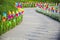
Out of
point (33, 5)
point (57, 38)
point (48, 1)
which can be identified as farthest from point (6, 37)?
point (48, 1)

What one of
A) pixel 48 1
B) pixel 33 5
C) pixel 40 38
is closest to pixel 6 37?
pixel 40 38

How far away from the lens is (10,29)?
45.3 ft

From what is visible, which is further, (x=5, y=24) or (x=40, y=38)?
(x=5, y=24)

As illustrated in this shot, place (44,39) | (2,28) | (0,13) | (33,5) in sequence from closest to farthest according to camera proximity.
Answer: (44,39) → (2,28) → (0,13) → (33,5)

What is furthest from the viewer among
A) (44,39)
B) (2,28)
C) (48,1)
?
(48,1)

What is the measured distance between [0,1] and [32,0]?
3480 centimetres

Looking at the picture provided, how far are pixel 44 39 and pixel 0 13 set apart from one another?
354 centimetres

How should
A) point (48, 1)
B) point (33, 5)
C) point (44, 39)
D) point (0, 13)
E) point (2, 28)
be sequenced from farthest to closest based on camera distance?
1. point (48, 1)
2. point (33, 5)
3. point (0, 13)
4. point (2, 28)
5. point (44, 39)

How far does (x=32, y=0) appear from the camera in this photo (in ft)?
167

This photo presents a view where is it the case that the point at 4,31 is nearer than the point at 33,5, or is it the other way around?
the point at 4,31

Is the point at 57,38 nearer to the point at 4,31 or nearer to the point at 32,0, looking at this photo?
the point at 4,31

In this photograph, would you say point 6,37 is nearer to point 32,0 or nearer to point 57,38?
point 57,38

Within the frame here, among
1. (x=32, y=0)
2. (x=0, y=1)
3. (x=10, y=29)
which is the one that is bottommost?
(x=32, y=0)

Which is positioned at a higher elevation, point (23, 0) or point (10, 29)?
point (10, 29)
